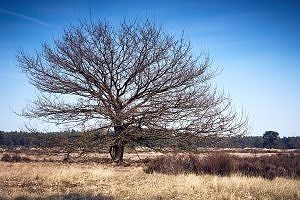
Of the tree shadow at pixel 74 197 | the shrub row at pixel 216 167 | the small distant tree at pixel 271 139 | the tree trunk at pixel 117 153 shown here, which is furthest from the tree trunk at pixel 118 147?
the small distant tree at pixel 271 139

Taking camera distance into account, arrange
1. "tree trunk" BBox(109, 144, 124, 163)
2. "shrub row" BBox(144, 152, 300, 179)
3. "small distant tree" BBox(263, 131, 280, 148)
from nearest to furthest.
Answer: "shrub row" BBox(144, 152, 300, 179) → "tree trunk" BBox(109, 144, 124, 163) → "small distant tree" BBox(263, 131, 280, 148)

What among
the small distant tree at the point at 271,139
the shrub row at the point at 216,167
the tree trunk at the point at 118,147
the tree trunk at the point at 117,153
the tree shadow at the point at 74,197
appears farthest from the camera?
the small distant tree at the point at 271,139

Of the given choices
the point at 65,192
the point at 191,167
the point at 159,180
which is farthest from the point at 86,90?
the point at 65,192

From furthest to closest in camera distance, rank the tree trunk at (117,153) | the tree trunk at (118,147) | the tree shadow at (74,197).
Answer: the tree trunk at (117,153) < the tree trunk at (118,147) < the tree shadow at (74,197)

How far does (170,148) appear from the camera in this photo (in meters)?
19.5

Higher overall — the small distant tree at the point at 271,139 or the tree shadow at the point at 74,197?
the small distant tree at the point at 271,139

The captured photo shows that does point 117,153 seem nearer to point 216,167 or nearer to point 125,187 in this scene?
point 216,167

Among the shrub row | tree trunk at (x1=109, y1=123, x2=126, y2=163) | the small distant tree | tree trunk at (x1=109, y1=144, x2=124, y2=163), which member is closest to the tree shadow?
the shrub row

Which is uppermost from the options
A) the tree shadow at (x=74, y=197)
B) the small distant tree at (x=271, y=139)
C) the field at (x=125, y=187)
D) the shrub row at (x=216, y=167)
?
the small distant tree at (x=271, y=139)

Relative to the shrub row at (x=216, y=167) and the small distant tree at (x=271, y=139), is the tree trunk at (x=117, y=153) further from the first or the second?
the small distant tree at (x=271, y=139)

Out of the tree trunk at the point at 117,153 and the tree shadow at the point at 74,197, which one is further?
the tree trunk at the point at 117,153

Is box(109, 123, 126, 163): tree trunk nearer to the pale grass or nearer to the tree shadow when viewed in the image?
the pale grass

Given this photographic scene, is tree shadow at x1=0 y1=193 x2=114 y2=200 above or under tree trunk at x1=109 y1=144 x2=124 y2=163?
under

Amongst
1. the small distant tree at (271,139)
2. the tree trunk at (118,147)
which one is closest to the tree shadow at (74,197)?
the tree trunk at (118,147)
